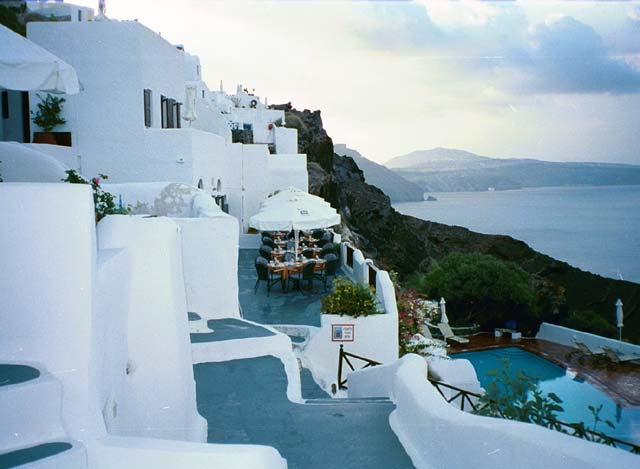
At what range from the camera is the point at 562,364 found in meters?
23.8

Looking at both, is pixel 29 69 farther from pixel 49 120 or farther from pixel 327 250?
pixel 49 120

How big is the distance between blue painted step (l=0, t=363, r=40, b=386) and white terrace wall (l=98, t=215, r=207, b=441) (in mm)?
1715

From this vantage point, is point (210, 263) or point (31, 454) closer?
point (31, 454)

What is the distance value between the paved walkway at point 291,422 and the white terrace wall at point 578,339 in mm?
20211

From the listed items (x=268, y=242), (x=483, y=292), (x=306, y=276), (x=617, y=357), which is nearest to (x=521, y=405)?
(x=306, y=276)

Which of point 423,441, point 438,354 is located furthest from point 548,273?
point 423,441

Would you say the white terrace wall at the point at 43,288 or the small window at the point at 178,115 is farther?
the small window at the point at 178,115

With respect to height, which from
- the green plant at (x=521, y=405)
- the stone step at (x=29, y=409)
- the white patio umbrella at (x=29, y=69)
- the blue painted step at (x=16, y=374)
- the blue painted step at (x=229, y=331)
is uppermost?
the white patio umbrella at (x=29, y=69)

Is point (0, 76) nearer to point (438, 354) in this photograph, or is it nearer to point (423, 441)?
point (423, 441)

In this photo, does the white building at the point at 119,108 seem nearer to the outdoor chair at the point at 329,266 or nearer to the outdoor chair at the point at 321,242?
the outdoor chair at the point at 321,242

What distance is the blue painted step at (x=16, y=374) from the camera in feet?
11.9

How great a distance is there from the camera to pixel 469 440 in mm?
4918

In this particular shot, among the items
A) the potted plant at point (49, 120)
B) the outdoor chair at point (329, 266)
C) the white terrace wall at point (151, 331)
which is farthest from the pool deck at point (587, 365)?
the white terrace wall at point (151, 331)

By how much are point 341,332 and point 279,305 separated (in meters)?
3.80
